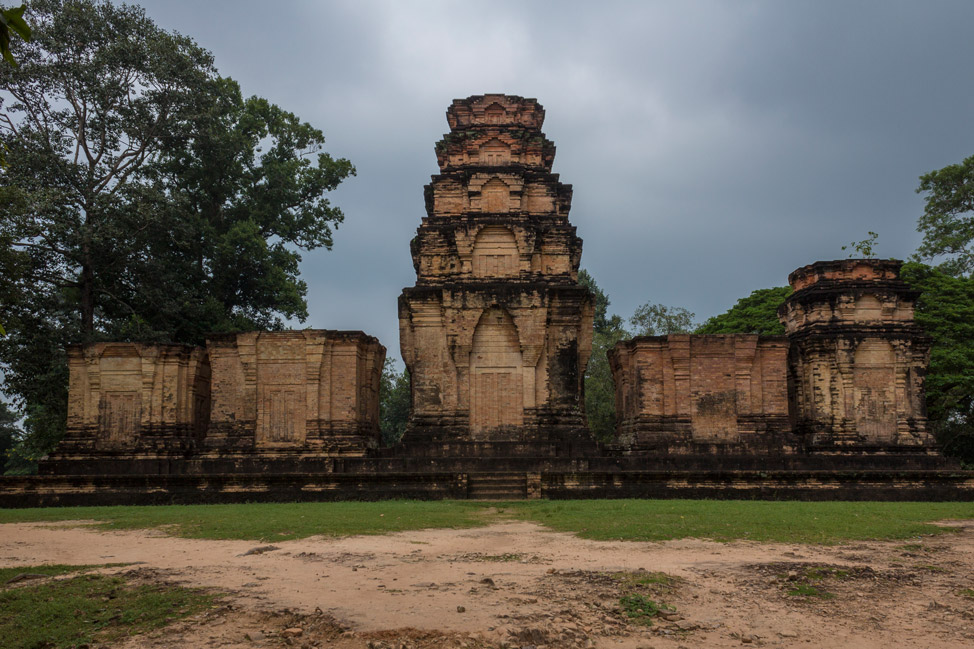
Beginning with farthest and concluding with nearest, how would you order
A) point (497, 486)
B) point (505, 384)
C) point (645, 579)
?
1. point (505, 384)
2. point (497, 486)
3. point (645, 579)

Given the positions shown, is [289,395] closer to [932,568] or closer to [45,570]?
[45,570]

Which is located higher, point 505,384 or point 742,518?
point 505,384

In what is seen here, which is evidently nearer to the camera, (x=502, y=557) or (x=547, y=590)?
(x=547, y=590)

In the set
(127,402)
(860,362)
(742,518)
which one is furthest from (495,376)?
(127,402)

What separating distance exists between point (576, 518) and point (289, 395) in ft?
37.3

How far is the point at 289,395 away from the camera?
20.7 m

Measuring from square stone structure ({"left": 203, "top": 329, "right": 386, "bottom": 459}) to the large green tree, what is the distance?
6.66m

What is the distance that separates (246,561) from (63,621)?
266 centimetres

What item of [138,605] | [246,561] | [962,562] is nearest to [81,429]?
[246,561]

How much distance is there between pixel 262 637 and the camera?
5438mm

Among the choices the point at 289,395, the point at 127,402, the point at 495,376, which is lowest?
the point at 127,402

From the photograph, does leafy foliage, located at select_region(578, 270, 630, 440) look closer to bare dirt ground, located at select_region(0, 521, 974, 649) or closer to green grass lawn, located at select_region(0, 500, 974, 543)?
green grass lawn, located at select_region(0, 500, 974, 543)

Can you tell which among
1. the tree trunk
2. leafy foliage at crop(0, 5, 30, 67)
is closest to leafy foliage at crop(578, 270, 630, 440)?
the tree trunk

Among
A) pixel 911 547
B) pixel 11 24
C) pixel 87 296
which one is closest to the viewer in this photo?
pixel 11 24
